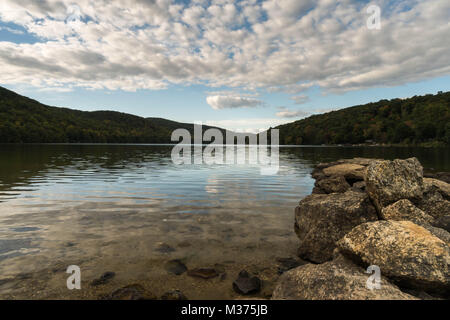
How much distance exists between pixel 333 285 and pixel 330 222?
3449mm

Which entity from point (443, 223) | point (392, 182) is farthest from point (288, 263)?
point (443, 223)

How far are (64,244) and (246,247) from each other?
634 centimetres

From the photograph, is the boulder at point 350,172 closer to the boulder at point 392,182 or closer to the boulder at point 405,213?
the boulder at point 392,182

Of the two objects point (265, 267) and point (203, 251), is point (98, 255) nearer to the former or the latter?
point (203, 251)

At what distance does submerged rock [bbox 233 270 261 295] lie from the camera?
6.09 metres

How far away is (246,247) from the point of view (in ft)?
28.8

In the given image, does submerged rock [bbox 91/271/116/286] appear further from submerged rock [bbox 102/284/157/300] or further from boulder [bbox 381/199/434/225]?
boulder [bbox 381/199/434/225]

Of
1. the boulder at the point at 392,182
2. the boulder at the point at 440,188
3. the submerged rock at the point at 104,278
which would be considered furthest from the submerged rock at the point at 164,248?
the boulder at the point at 440,188

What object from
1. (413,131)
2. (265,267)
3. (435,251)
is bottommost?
(265,267)

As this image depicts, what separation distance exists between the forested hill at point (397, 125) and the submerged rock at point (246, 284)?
142 m

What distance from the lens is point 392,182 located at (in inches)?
324

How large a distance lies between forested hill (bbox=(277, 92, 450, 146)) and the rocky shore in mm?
136741

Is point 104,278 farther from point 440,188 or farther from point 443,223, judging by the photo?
point 440,188
